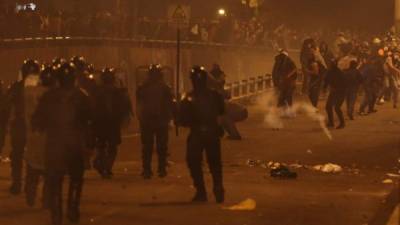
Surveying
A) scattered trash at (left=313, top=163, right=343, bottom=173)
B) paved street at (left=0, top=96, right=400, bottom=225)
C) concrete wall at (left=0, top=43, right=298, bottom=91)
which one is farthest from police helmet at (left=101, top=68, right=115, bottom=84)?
concrete wall at (left=0, top=43, right=298, bottom=91)

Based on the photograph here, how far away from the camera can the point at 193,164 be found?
1330 centimetres

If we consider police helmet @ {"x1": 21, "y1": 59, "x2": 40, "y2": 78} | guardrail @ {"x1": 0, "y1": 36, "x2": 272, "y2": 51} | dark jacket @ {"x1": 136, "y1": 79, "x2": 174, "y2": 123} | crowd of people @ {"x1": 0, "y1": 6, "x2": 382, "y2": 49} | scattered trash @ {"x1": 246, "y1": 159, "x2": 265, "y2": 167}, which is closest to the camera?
police helmet @ {"x1": 21, "y1": 59, "x2": 40, "y2": 78}

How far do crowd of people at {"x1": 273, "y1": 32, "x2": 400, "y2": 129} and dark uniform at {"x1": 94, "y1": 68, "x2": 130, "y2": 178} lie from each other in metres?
10.0

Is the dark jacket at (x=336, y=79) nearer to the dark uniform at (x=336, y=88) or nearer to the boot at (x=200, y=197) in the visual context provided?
the dark uniform at (x=336, y=88)

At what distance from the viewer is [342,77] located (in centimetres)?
2531

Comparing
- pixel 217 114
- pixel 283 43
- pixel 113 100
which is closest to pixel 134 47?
pixel 283 43

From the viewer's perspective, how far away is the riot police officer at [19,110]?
42.7ft

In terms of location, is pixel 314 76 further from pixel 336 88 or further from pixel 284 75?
pixel 336 88

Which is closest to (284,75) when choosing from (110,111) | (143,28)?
(110,111)

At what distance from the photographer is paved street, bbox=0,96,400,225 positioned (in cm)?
1248

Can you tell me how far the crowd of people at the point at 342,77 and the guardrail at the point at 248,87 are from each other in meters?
1.95

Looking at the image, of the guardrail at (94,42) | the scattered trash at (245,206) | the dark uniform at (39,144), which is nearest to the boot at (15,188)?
the dark uniform at (39,144)

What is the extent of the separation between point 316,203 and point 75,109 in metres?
3.94

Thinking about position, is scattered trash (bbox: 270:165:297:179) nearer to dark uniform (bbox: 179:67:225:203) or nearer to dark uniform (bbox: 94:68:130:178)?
dark uniform (bbox: 94:68:130:178)
